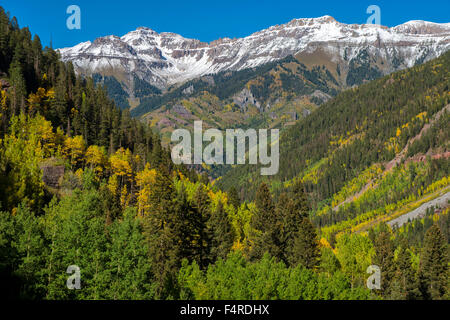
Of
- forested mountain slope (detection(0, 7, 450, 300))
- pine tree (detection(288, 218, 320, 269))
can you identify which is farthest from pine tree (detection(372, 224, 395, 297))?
pine tree (detection(288, 218, 320, 269))

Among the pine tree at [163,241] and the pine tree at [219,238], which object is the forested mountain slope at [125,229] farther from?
the pine tree at [219,238]

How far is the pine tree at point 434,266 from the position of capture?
264 ft

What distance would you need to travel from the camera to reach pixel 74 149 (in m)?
94.6

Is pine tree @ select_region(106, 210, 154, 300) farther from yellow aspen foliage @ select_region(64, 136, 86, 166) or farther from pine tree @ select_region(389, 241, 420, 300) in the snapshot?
pine tree @ select_region(389, 241, 420, 300)

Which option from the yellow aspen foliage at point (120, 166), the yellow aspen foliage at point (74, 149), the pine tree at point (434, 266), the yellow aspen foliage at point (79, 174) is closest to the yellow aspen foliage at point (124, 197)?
the yellow aspen foliage at point (120, 166)

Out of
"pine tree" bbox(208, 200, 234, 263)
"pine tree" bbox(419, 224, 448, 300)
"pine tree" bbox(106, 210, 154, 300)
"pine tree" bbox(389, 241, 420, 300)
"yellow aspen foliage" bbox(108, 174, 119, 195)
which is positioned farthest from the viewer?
"yellow aspen foliage" bbox(108, 174, 119, 195)

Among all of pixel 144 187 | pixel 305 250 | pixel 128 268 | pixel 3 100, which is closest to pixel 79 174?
pixel 144 187

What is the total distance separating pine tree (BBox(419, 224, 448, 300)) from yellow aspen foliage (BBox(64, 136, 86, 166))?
259ft

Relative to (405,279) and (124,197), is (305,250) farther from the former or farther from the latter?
(124,197)

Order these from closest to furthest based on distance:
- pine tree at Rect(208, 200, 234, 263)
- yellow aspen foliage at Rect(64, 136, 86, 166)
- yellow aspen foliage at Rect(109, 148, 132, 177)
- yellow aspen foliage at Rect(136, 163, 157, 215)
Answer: pine tree at Rect(208, 200, 234, 263) → yellow aspen foliage at Rect(136, 163, 157, 215) → yellow aspen foliage at Rect(64, 136, 86, 166) → yellow aspen foliage at Rect(109, 148, 132, 177)

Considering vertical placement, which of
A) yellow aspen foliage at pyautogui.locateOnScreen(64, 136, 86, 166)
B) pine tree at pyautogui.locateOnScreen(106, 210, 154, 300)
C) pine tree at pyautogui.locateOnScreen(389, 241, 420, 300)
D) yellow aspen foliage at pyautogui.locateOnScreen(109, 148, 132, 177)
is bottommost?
pine tree at pyautogui.locateOnScreen(389, 241, 420, 300)

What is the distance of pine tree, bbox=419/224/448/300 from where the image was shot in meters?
80.5

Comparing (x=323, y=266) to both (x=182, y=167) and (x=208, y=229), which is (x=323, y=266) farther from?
(x=182, y=167)
